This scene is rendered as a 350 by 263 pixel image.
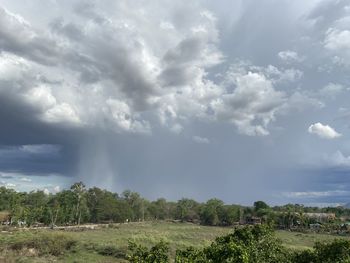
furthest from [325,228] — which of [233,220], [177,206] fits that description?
[177,206]

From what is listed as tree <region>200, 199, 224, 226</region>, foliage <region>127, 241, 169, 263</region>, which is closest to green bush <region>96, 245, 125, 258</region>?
foliage <region>127, 241, 169, 263</region>

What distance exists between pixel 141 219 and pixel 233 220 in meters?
42.5

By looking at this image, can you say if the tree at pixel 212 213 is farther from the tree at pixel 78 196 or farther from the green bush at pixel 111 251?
the green bush at pixel 111 251

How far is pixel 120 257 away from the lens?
61625 mm

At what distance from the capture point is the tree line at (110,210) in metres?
123

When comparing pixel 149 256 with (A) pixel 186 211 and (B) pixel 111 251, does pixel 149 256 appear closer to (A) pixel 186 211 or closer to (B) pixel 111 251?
(B) pixel 111 251

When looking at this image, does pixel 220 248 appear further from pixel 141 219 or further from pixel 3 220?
pixel 141 219

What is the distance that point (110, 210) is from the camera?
476 ft

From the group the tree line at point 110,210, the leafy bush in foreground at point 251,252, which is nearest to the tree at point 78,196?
the tree line at point 110,210

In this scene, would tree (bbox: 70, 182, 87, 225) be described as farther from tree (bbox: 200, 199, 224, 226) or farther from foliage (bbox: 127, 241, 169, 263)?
foliage (bbox: 127, 241, 169, 263)

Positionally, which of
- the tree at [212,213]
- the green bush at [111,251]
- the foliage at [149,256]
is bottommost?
the green bush at [111,251]

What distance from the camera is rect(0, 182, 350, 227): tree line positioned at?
122562 mm

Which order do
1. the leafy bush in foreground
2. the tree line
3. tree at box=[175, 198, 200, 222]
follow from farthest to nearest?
tree at box=[175, 198, 200, 222] → the tree line → the leafy bush in foreground

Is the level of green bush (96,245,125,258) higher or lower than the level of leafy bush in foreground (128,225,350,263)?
lower
